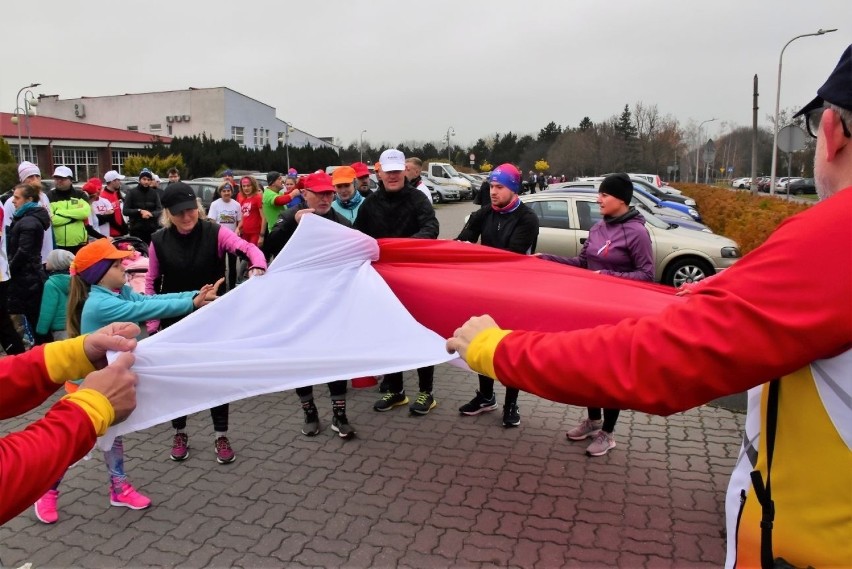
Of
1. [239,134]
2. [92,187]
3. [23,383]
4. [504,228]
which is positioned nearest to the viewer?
[23,383]

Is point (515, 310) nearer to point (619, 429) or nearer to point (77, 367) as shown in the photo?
point (77, 367)

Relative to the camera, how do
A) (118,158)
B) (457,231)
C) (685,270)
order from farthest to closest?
(118,158)
(457,231)
(685,270)

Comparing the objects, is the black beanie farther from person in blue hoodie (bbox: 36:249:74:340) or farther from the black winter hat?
person in blue hoodie (bbox: 36:249:74:340)

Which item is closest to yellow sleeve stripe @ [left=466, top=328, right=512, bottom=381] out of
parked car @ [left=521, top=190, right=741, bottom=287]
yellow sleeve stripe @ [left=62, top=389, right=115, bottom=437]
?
yellow sleeve stripe @ [left=62, top=389, right=115, bottom=437]

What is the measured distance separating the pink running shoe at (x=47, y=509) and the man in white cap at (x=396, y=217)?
9.05 ft

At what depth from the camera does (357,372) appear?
3.07 meters

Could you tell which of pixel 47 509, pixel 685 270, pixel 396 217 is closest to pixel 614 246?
pixel 396 217

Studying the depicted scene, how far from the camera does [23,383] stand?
2396mm

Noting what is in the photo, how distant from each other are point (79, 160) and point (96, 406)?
5616 cm

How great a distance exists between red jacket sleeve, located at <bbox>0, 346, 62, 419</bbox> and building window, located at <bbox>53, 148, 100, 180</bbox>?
53.0 meters

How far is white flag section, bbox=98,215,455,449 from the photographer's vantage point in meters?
3.07

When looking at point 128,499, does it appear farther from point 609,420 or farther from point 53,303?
point 609,420

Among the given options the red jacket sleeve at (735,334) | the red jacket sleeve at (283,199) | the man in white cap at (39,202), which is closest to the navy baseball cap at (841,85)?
the red jacket sleeve at (735,334)

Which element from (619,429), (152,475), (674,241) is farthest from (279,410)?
(674,241)
